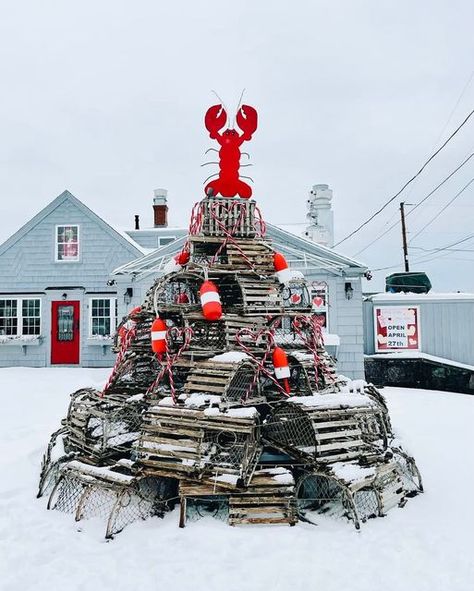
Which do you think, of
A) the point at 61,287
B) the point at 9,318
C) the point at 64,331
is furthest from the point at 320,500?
the point at 9,318

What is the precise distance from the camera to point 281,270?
745 cm

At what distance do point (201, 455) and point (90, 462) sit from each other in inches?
60.8

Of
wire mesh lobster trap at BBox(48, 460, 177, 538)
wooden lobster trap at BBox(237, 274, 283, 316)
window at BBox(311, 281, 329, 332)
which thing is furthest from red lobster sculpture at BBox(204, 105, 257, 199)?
window at BBox(311, 281, 329, 332)

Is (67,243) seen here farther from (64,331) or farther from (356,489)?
(356,489)

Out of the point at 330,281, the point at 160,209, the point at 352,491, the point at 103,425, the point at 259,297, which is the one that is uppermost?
the point at 160,209

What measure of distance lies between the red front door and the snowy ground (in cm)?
1092

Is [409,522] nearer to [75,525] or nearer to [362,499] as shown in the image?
[362,499]

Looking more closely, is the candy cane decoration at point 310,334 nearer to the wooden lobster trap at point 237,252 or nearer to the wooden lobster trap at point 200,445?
the wooden lobster trap at point 237,252

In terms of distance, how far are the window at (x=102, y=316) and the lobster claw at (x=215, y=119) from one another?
10.5 m

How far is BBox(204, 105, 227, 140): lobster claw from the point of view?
7.91 meters

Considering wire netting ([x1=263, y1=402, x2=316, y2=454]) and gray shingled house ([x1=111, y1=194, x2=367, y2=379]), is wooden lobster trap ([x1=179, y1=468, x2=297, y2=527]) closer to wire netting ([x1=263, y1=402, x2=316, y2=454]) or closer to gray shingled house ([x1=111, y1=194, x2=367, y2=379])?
wire netting ([x1=263, y1=402, x2=316, y2=454])

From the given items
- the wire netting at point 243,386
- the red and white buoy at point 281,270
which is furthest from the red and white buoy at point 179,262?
the wire netting at point 243,386

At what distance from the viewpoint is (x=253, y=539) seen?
16.2 ft

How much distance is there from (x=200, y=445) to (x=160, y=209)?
56.6ft
